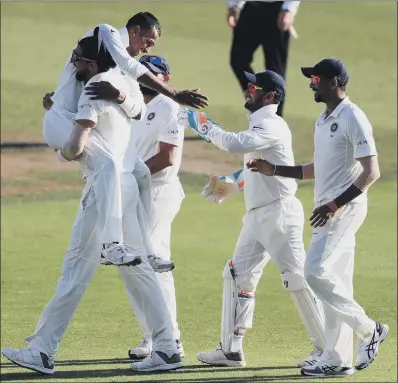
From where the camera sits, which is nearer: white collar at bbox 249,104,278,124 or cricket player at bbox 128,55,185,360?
white collar at bbox 249,104,278,124

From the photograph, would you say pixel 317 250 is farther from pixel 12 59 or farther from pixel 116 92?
pixel 12 59

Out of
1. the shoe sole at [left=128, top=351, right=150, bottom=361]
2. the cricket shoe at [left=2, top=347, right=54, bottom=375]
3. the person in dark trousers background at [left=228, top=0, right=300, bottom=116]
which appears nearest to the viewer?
the cricket shoe at [left=2, top=347, right=54, bottom=375]

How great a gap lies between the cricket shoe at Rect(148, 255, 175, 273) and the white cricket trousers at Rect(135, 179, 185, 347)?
Answer: 0.59 meters

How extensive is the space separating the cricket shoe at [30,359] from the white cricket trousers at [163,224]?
1034mm

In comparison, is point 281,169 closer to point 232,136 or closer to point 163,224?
point 232,136

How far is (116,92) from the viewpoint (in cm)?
687

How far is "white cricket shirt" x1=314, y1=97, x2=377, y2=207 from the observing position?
7008mm

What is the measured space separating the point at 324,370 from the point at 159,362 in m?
0.90

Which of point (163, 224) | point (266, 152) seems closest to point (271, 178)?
point (266, 152)

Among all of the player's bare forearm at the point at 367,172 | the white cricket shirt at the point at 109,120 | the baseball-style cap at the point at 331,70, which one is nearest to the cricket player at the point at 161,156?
the white cricket shirt at the point at 109,120

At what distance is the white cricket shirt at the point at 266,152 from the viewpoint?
7.43m

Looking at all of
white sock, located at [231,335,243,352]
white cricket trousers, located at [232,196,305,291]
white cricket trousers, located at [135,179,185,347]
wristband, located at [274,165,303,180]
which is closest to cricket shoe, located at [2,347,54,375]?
white cricket trousers, located at [135,179,185,347]

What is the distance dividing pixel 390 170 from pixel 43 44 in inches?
313

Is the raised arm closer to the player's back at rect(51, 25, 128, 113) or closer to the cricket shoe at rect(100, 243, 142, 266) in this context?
the player's back at rect(51, 25, 128, 113)
